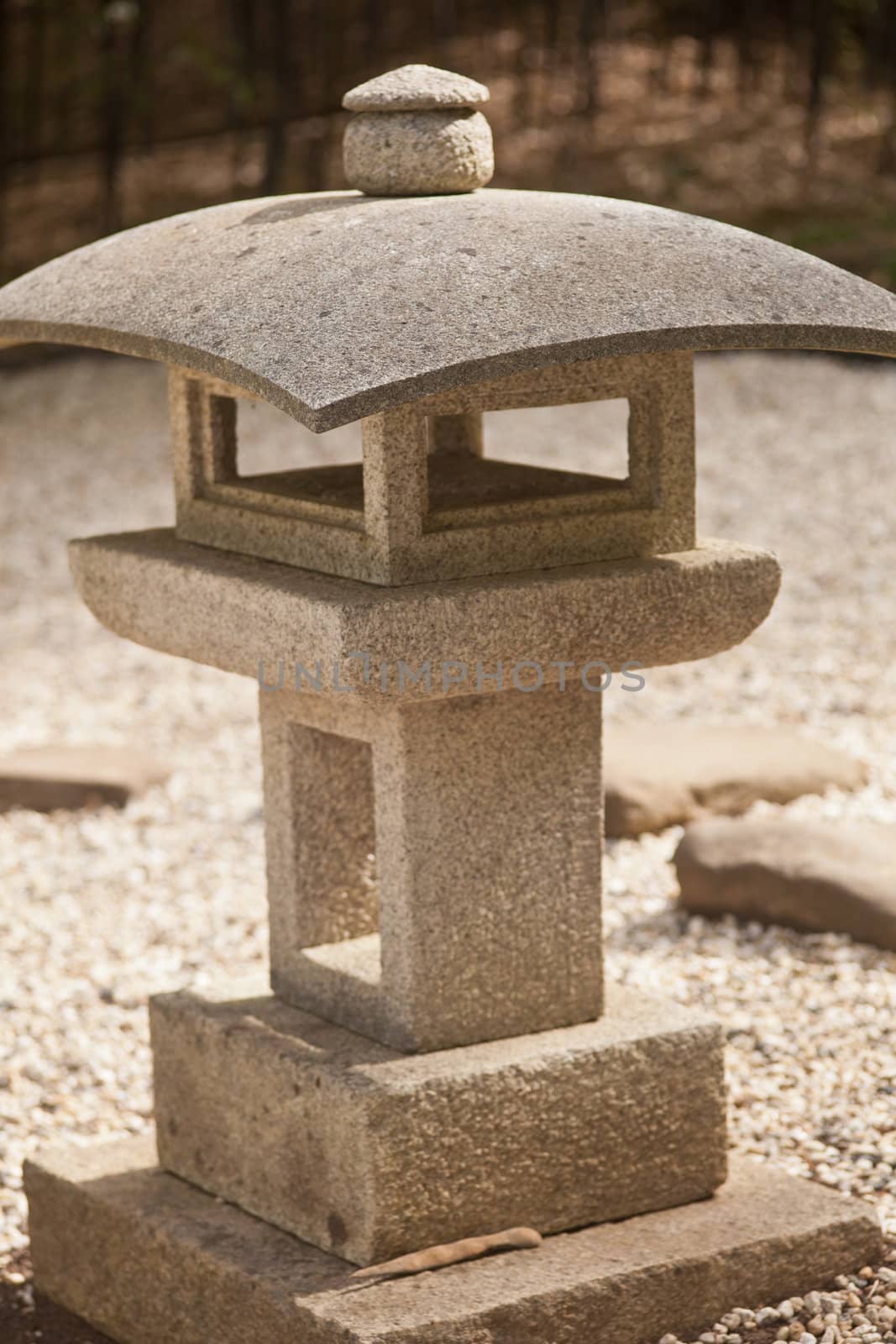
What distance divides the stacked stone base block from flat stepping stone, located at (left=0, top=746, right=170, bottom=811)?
262 centimetres

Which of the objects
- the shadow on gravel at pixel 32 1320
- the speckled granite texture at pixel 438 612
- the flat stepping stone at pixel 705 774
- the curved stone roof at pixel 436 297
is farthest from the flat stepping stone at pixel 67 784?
the curved stone roof at pixel 436 297

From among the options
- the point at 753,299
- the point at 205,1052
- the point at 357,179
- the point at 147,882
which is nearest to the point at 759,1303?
the point at 205,1052

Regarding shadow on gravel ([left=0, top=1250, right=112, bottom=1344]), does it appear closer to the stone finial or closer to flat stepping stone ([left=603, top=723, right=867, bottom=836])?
the stone finial

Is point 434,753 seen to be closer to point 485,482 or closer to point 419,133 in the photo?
point 485,482

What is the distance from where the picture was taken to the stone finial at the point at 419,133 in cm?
287

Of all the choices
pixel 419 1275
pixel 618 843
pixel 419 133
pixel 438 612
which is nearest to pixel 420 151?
pixel 419 133

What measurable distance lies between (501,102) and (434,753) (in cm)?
1279

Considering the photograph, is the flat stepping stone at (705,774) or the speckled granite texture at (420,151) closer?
the speckled granite texture at (420,151)

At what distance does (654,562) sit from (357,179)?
75 cm

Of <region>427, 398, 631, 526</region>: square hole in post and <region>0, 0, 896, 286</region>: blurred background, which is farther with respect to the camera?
<region>0, 0, 896, 286</region>: blurred background

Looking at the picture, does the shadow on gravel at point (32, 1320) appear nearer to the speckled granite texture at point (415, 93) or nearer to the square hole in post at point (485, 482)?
the square hole in post at point (485, 482)

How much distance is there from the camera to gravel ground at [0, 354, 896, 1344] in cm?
376

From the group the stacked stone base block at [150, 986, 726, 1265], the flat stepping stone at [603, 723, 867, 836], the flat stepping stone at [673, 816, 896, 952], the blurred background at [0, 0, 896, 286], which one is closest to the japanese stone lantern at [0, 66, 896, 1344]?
the stacked stone base block at [150, 986, 726, 1265]

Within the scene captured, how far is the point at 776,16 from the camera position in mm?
16109
